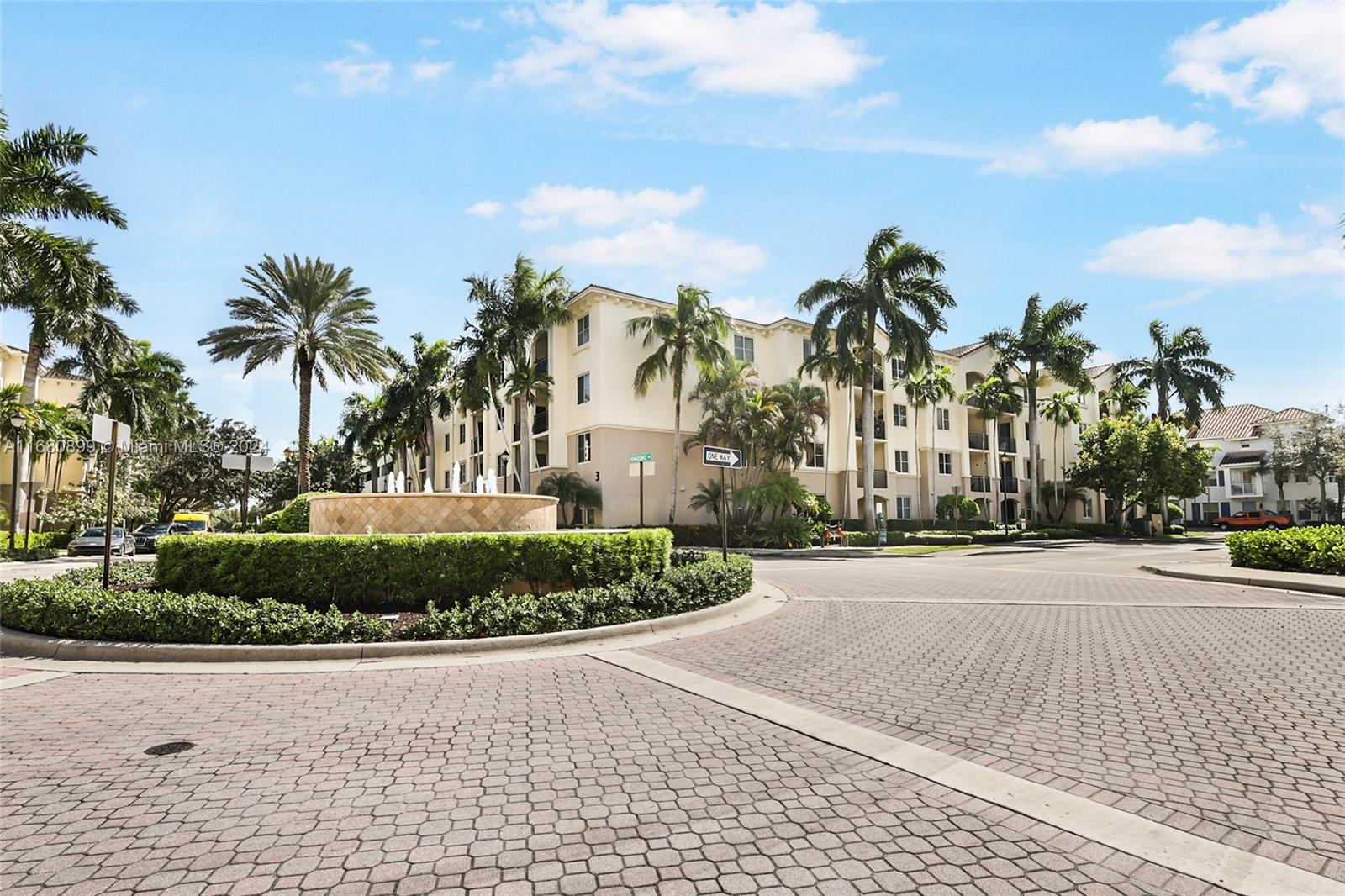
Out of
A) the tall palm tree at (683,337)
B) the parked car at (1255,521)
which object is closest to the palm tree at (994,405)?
the parked car at (1255,521)

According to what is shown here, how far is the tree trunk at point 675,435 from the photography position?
120ft

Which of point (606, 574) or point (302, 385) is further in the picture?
point (302, 385)

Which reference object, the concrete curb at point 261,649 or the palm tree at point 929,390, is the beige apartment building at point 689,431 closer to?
the palm tree at point 929,390

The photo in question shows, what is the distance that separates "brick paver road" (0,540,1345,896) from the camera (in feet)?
11.0

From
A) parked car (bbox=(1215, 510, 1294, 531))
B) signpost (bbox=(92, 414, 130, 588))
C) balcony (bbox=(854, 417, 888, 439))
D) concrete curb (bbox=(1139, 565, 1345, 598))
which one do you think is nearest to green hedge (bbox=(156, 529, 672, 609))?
signpost (bbox=(92, 414, 130, 588))

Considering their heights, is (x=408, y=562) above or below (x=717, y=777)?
above

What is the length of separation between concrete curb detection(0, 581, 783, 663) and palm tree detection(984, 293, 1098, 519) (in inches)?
1801

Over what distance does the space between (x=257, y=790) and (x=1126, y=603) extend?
13.1m

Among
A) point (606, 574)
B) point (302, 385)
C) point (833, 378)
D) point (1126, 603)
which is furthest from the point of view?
point (833, 378)

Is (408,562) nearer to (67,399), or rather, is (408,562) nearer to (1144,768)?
(1144,768)

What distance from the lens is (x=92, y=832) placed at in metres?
3.75

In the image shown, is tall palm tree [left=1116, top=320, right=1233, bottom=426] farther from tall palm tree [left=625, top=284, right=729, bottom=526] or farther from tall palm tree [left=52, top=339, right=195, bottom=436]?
tall palm tree [left=52, top=339, right=195, bottom=436]

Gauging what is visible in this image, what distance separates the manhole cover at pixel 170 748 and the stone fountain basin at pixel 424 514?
733 cm

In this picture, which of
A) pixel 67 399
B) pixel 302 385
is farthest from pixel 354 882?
pixel 67 399
